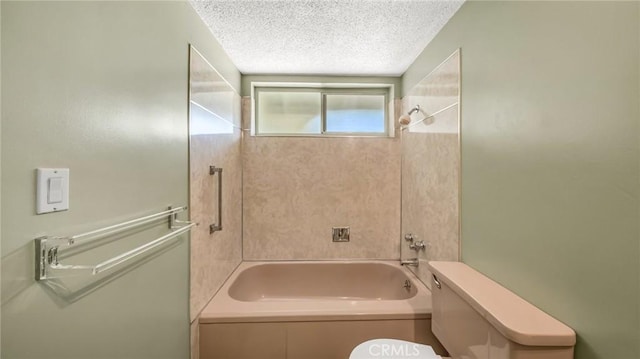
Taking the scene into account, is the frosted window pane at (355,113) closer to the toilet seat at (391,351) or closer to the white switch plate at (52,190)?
the toilet seat at (391,351)

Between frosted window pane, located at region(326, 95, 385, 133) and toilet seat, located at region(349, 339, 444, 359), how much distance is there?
1916mm

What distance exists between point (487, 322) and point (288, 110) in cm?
239

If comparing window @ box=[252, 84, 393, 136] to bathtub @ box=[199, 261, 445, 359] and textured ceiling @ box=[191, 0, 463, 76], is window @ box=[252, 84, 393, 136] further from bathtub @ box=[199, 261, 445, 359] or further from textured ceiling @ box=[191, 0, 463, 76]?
bathtub @ box=[199, 261, 445, 359]

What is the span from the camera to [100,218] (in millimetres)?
868

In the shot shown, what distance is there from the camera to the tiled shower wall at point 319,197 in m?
2.65

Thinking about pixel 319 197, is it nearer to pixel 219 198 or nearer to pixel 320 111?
pixel 320 111

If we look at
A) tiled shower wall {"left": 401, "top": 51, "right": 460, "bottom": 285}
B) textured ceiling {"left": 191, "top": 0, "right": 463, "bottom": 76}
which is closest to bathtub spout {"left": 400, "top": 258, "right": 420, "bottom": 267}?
tiled shower wall {"left": 401, "top": 51, "right": 460, "bottom": 285}

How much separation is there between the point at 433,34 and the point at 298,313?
2054mm

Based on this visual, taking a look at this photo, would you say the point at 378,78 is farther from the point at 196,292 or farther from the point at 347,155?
the point at 196,292

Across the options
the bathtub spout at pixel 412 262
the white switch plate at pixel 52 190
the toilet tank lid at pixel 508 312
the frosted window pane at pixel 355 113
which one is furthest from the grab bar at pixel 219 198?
the bathtub spout at pixel 412 262

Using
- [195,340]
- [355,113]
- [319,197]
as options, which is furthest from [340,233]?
[195,340]

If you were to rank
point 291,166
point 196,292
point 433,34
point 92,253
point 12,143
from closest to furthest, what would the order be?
point 12,143
point 92,253
point 196,292
point 433,34
point 291,166

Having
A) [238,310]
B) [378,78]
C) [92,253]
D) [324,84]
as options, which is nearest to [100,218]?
[92,253]

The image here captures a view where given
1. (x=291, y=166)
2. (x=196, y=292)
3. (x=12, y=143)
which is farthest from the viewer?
(x=291, y=166)
